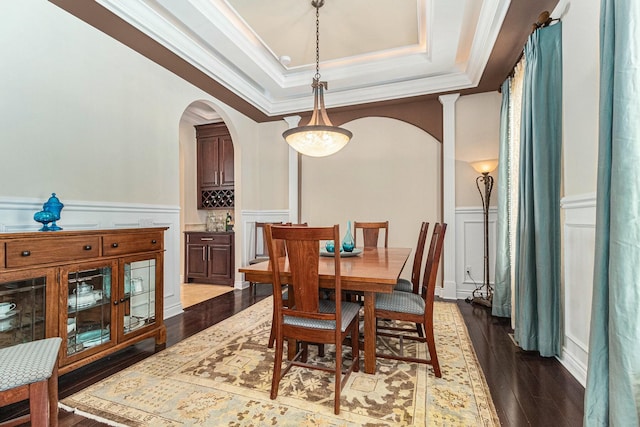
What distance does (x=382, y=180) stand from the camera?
4.45 m

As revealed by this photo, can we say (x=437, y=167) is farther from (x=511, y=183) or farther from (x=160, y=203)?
(x=160, y=203)

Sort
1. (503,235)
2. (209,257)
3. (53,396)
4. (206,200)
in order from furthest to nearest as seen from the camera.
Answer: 1. (206,200)
2. (209,257)
3. (503,235)
4. (53,396)

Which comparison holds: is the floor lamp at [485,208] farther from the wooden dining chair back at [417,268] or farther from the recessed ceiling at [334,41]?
the wooden dining chair back at [417,268]

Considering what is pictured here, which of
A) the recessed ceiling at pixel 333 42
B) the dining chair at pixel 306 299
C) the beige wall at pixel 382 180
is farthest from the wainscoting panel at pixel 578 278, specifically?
the beige wall at pixel 382 180

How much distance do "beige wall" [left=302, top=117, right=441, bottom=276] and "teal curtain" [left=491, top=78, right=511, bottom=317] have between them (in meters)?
0.94

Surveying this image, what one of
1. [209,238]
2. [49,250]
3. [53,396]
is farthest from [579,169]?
[209,238]

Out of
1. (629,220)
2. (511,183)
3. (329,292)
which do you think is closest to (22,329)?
(329,292)

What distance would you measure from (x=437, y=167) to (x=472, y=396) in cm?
308

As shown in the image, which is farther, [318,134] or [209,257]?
[209,257]

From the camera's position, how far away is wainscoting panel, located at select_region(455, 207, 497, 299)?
3957 millimetres

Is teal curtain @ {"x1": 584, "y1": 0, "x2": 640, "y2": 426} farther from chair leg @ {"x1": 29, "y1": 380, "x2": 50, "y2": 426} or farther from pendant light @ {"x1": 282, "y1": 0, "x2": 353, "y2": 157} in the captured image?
chair leg @ {"x1": 29, "y1": 380, "x2": 50, "y2": 426}

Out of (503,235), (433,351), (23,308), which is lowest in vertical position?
(433,351)

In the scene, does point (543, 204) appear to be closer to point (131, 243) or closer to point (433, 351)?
point (433, 351)

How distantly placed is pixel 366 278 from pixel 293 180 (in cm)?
330
